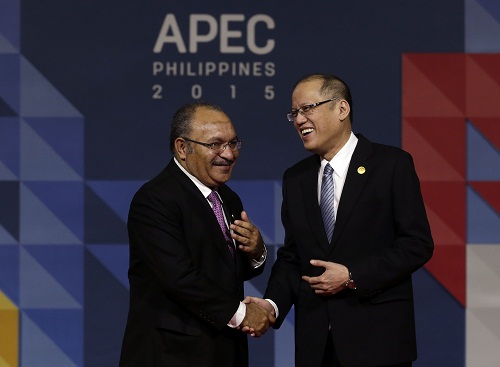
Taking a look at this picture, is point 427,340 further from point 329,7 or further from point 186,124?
point 186,124

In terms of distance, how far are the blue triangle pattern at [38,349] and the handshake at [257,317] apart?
1704mm

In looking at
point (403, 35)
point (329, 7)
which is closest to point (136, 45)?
point (329, 7)

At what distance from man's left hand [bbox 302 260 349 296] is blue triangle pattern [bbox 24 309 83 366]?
190 centimetres

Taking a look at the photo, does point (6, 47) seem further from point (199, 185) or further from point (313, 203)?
point (313, 203)

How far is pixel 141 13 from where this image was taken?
4320 mm

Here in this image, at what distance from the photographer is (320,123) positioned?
2932mm

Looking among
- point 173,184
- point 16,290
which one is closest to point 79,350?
point 16,290

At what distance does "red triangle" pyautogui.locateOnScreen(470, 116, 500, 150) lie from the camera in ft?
14.0

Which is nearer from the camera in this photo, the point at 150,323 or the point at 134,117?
the point at 150,323

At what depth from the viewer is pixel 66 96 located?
14.1 ft

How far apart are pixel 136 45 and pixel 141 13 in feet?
0.51

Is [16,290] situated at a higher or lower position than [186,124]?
lower

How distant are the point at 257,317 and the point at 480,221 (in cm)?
178

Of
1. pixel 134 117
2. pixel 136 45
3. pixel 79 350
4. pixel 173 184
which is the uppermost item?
pixel 136 45
